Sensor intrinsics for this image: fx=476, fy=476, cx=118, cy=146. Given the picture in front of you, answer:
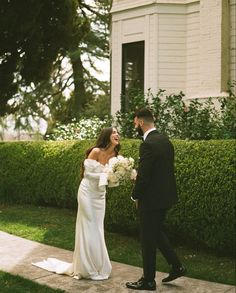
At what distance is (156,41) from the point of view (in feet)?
41.8

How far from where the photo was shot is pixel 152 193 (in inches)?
216

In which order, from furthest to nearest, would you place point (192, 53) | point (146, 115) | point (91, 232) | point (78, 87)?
point (78, 87), point (192, 53), point (91, 232), point (146, 115)

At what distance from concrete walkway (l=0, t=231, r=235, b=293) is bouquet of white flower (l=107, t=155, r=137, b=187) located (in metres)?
1.29

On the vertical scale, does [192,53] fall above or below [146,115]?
above

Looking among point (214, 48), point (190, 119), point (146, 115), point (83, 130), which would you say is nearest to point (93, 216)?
point (146, 115)

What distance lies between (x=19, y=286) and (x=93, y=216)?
1.27m

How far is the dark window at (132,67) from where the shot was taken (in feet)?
44.2

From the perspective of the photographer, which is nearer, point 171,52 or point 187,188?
point 187,188

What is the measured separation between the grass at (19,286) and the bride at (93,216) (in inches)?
22.4

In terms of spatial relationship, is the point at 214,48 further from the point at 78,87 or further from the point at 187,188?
the point at 78,87

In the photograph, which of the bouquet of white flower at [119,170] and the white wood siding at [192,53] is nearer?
the bouquet of white flower at [119,170]

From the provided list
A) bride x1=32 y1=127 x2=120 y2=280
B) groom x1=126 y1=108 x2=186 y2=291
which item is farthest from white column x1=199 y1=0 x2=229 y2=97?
groom x1=126 y1=108 x2=186 y2=291

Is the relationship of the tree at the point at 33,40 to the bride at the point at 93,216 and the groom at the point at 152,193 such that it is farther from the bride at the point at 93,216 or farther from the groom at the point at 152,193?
the groom at the point at 152,193

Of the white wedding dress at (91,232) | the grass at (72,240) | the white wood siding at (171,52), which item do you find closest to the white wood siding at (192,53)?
the white wood siding at (171,52)
